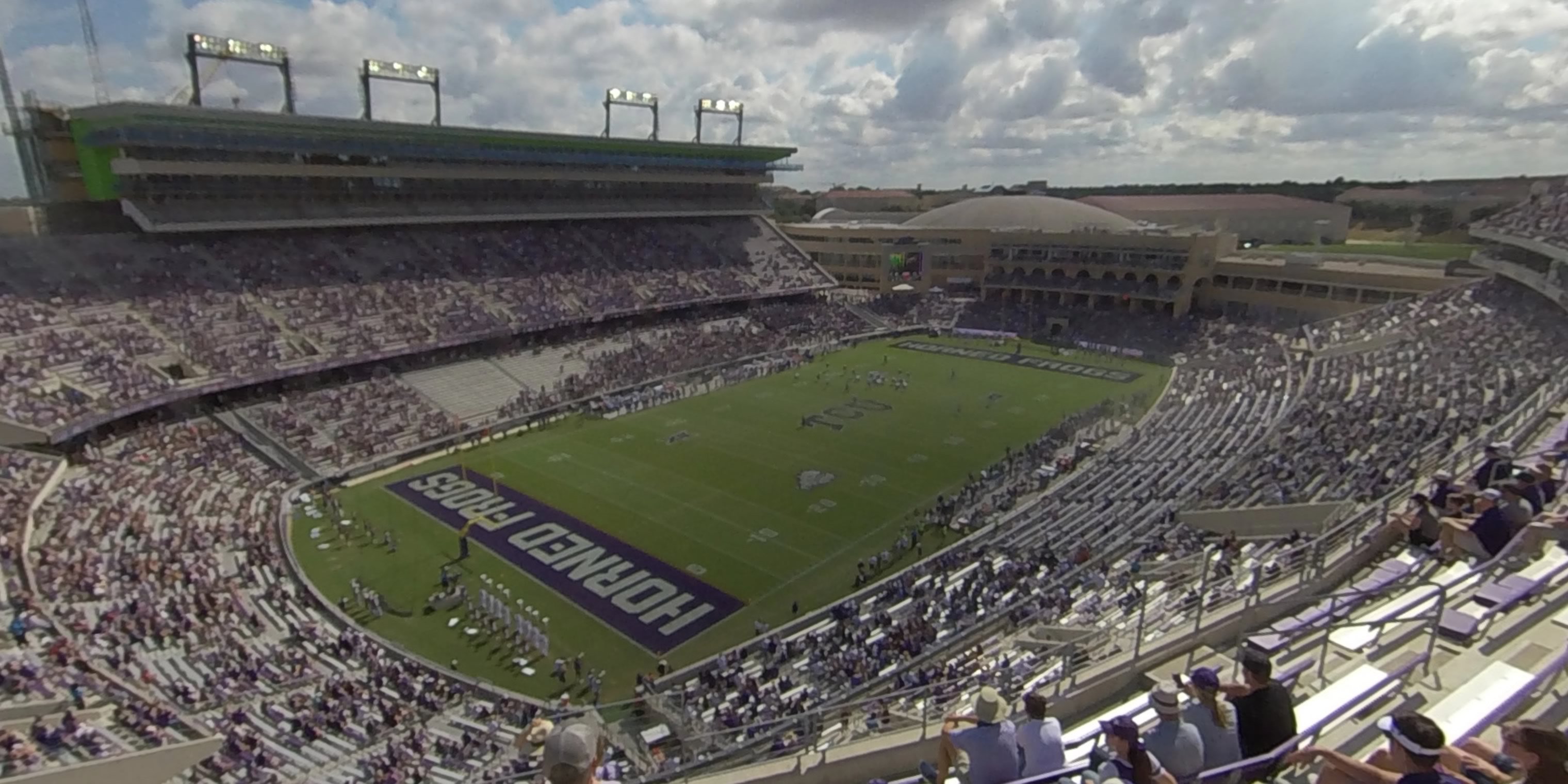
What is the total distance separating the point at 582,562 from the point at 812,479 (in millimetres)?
9779

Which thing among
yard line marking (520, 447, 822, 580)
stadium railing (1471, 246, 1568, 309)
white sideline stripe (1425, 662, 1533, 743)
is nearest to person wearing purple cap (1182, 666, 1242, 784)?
white sideline stripe (1425, 662, 1533, 743)

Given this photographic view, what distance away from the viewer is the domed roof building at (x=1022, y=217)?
72.4 metres

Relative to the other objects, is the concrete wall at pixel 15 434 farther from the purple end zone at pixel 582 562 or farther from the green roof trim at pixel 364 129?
the green roof trim at pixel 364 129

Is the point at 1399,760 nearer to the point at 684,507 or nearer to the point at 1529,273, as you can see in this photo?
the point at 684,507

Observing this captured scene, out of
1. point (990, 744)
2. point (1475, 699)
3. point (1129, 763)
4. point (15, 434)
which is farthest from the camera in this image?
point (15, 434)

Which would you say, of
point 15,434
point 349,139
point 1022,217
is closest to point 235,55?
point 349,139

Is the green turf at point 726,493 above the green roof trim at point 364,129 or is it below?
below

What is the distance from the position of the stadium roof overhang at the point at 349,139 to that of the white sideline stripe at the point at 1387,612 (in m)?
46.2

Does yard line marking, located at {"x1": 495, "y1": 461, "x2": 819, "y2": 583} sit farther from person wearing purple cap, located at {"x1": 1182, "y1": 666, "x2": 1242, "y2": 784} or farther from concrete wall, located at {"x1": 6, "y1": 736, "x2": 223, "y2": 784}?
person wearing purple cap, located at {"x1": 1182, "y1": 666, "x2": 1242, "y2": 784}

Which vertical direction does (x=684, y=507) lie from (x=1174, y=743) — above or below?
below

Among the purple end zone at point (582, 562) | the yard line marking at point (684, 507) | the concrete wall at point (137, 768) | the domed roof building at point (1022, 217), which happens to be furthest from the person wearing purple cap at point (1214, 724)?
the domed roof building at point (1022, 217)

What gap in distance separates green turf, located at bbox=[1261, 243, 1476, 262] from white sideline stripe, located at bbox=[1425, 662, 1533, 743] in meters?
61.4

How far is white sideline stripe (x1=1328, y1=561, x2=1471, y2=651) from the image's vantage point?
7.80 metres

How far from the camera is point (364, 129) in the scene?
43.5 m
